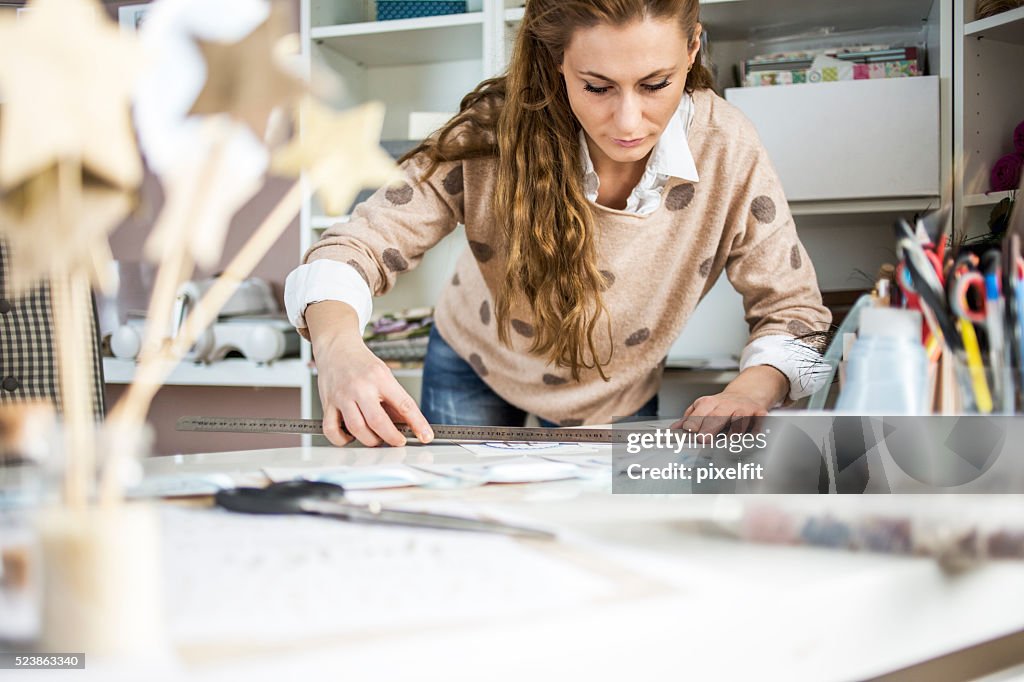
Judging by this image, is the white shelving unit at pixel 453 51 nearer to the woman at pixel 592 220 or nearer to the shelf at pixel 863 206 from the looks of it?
the shelf at pixel 863 206

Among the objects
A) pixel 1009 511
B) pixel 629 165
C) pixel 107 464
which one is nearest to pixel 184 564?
pixel 107 464

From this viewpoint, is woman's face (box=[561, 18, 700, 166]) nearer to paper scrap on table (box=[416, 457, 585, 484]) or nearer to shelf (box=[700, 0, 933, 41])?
paper scrap on table (box=[416, 457, 585, 484])

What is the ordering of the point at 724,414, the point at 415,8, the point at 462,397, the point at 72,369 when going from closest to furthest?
the point at 72,369 < the point at 724,414 < the point at 462,397 < the point at 415,8

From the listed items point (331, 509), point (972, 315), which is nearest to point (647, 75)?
point (972, 315)

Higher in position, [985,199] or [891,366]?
[985,199]

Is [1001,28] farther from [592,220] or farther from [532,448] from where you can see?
[532,448]

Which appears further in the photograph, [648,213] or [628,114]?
[648,213]

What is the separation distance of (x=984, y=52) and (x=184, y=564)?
6.17ft

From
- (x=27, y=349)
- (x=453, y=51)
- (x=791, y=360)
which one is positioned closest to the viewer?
(x=791, y=360)

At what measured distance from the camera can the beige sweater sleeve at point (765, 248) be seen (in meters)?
1.08

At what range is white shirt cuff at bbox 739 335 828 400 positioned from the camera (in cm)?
74

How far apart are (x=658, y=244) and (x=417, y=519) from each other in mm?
723

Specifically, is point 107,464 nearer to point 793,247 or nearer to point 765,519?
point 765,519

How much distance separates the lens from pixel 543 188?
103 cm
